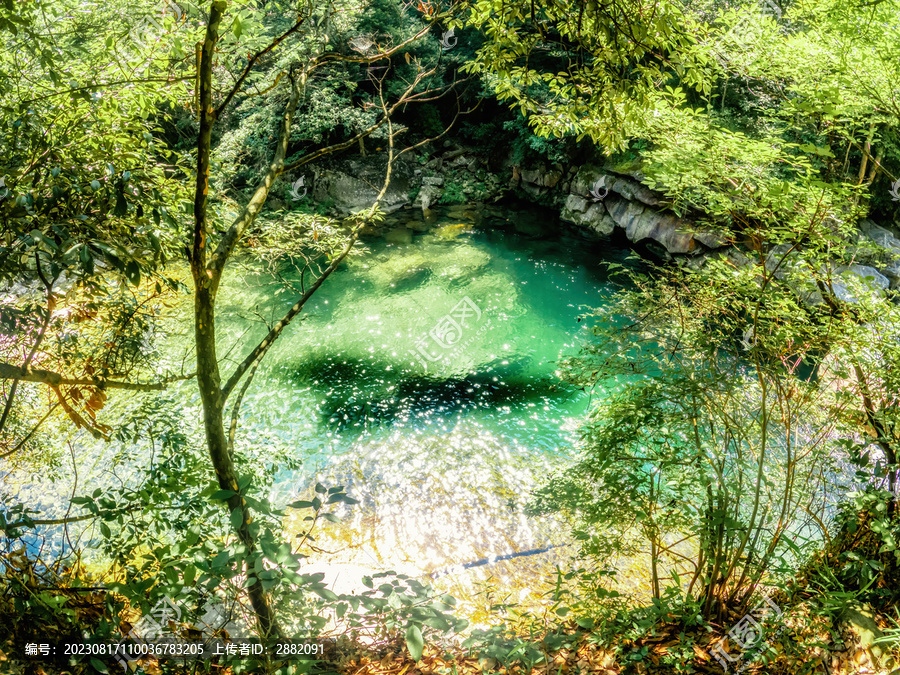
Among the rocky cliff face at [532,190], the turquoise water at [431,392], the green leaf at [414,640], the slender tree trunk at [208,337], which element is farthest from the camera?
the rocky cliff face at [532,190]

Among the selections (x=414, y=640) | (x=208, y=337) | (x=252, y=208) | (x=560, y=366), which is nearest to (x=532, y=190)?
(x=560, y=366)

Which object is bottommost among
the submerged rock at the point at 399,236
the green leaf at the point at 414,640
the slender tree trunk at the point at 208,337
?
the green leaf at the point at 414,640

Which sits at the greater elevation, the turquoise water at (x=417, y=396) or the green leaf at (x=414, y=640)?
the turquoise water at (x=417, y=396)

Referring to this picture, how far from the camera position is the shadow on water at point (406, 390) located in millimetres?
6801

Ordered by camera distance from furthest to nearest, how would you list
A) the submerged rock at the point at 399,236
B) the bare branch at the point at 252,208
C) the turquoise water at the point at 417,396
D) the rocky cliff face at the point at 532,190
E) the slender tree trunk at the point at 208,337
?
the submerged rock at the point at 399,236 < the rocky cliff face at the point at 532,190 < the turquoise water at the point at 417,396 < the bare branch at the point at 252,208 < the slender tree trunk at the point at 208,337

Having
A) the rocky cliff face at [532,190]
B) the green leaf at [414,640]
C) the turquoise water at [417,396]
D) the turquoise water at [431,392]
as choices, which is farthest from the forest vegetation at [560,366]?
the rocky cliff face at [532,190]

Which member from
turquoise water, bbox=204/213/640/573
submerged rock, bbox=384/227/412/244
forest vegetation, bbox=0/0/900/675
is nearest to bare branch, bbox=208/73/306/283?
forest vegetation, bbox=0/0/900/675

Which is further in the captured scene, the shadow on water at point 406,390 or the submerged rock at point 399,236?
the submerged rock at point 399,236

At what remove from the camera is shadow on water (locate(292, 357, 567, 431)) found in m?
6.80

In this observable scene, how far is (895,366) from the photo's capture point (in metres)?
2.48

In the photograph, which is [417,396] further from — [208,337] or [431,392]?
[208,337]

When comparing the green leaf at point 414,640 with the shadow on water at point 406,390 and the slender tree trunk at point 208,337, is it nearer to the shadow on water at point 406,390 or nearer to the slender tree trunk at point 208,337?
the slender tree trunk at point 208,337

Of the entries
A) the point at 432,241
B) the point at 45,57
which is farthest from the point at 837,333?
the point at 432,241

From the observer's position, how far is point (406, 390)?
7.30 m
